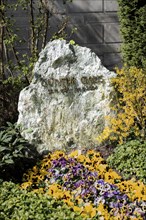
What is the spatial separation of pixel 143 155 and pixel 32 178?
3.74ft

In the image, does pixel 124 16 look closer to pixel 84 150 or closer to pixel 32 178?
pixel 84 150

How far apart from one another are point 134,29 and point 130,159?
3.02 m

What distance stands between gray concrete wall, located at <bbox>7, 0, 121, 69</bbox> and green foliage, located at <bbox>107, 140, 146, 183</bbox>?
13.5 feet

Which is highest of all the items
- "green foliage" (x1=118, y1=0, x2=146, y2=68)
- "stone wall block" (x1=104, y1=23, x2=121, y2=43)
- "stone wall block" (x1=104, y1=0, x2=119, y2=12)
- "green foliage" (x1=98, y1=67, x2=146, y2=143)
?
"stone wall block" (x1=104, y1=0, x2=119, y2=12)

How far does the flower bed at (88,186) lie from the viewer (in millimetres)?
4297

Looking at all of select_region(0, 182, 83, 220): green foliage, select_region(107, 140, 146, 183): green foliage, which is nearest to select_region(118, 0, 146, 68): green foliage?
select_region(107, 140, 146, 183): green foliage

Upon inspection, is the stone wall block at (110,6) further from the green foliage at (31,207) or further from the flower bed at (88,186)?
the green foliage at (31,207)

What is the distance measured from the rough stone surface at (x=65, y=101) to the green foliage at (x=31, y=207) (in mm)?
1529

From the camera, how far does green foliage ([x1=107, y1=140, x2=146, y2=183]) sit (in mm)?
5004

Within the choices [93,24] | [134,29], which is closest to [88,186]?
[134,29]

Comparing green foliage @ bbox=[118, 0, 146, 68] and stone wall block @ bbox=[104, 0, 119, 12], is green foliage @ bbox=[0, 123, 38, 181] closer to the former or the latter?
green foliage @ bbox=[118, 0, 146, 68]

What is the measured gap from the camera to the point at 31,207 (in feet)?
13.0

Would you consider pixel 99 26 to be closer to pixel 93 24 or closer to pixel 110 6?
pixel 93 24

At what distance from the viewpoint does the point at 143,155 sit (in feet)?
16.9
